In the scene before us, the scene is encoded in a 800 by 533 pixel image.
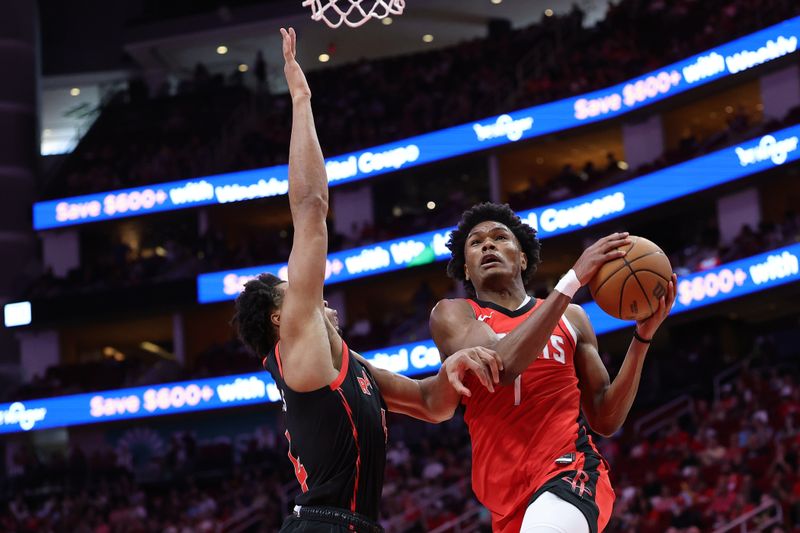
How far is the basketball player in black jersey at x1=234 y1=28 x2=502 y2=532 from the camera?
470 centimetres

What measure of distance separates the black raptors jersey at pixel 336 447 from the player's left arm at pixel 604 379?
1250 millimetres

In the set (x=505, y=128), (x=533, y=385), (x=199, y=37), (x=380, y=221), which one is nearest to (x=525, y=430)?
(x=533, y=385)

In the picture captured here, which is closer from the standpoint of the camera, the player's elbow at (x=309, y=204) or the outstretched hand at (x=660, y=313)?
the player's elbow at (x=309, y=204)

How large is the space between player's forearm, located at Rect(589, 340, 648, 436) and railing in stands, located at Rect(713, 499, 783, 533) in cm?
890

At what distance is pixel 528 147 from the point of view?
29484 millimetres

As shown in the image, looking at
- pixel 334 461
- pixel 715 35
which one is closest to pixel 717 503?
pixel 334 461

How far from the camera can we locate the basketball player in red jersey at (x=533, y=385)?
505 cm

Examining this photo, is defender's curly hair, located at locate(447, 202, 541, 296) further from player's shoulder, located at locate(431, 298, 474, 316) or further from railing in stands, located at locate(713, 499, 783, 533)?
railing in stands, located at locate(713, 499, 783, 533)

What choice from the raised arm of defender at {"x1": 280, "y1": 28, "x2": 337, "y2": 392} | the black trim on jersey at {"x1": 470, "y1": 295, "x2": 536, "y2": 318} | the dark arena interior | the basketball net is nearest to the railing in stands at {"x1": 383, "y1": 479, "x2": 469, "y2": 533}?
the dark arena interior

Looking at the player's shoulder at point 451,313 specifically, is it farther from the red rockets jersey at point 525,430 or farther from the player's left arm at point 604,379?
the player's left arm at point 604,379

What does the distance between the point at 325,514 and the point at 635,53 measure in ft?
82.8

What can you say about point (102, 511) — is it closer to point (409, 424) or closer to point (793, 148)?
point (409, 424)

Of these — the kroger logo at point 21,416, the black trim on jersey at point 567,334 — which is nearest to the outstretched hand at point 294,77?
the black trim on jersey at point 567,334

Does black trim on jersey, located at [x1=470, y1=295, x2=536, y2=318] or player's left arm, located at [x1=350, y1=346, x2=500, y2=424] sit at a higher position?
black trim on jersey, located at [x1=470, y1=295, x2=536, y2=318]
